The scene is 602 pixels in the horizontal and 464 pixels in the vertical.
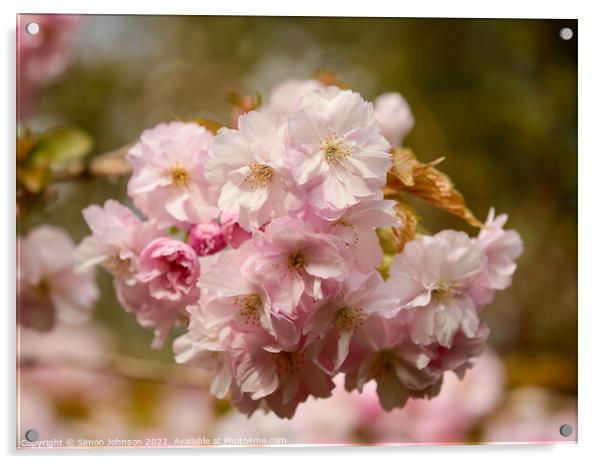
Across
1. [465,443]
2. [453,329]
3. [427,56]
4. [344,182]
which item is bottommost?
[465,443]

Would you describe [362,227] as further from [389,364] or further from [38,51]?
[38,51]

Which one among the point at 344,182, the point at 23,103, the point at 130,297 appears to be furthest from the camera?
the point at 23,103

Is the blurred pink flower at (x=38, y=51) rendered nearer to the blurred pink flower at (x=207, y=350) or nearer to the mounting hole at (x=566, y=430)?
the blurred pink flower at (x=207, y=350)

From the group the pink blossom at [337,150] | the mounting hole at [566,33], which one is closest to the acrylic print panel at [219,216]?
the mounting hole at [566,33]

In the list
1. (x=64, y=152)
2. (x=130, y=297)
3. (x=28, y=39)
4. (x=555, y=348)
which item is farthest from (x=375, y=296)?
(x=28, y=39)

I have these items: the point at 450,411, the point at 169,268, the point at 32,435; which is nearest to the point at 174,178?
the point at 169,268

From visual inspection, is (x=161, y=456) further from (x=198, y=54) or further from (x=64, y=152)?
(x=198, y=54)
